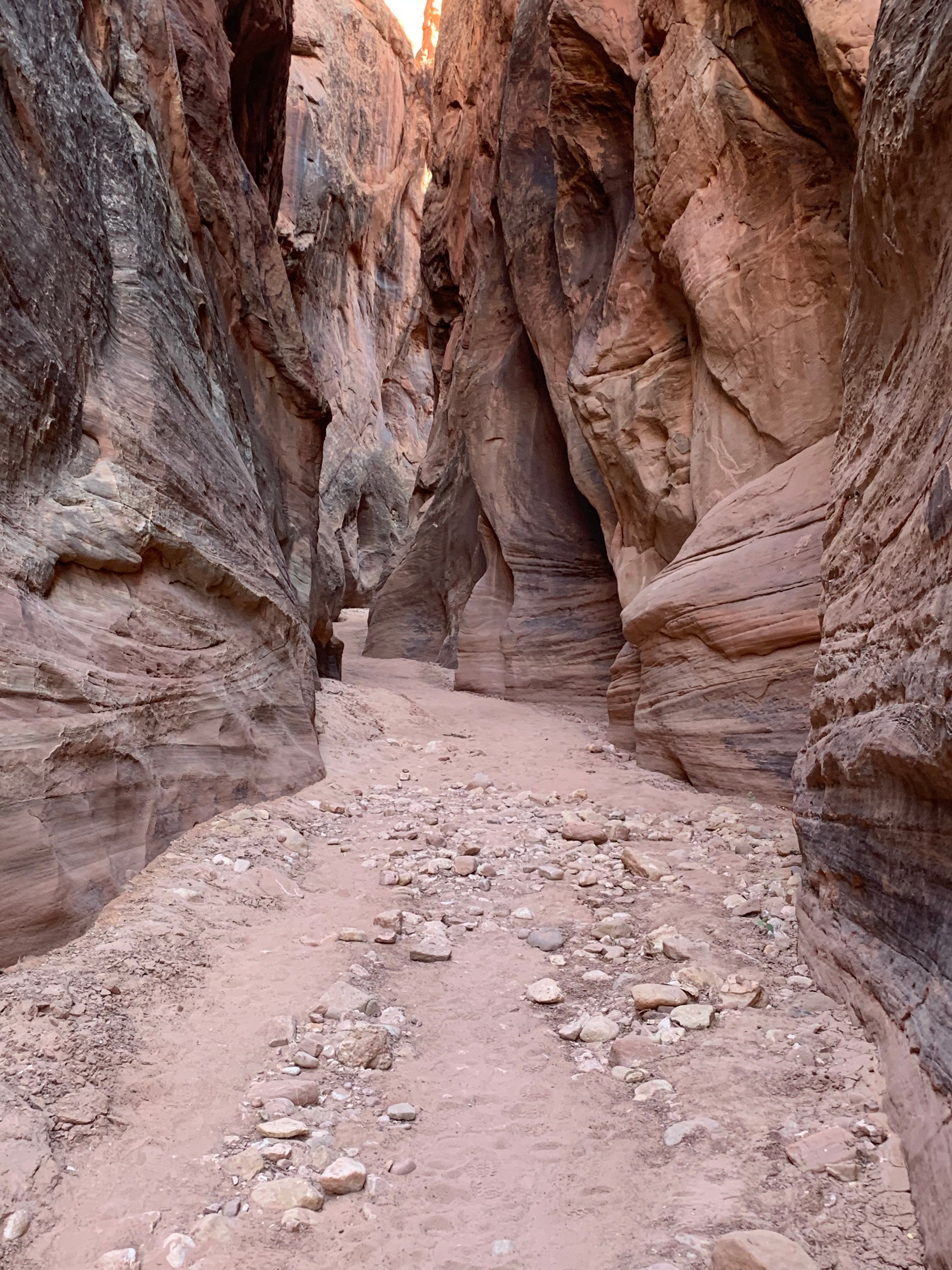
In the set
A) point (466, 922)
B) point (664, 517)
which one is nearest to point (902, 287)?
point (466, 922)

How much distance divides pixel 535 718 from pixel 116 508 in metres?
6.93

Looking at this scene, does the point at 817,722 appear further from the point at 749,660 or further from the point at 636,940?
the point at 749,660

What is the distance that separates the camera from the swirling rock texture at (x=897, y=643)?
7.49 ft

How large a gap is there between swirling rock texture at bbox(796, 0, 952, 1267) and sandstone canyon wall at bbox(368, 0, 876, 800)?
118 inches

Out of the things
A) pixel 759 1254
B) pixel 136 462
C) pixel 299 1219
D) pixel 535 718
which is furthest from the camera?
pixel 535 718

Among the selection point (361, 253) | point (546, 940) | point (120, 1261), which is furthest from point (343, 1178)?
point (361, 253)

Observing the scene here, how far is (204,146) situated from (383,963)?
1128 centimetres

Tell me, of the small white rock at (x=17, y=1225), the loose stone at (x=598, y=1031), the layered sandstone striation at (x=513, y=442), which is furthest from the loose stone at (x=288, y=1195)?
the layered sandstone striation at (x=513, y=442)

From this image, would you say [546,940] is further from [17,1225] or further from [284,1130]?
[17,1225]

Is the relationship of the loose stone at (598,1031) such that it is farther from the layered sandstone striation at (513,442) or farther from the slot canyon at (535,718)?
the layered sandstone striation at (513,442)

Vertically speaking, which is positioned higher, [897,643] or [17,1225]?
[897,643]

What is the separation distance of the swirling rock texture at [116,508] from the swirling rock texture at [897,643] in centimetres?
329

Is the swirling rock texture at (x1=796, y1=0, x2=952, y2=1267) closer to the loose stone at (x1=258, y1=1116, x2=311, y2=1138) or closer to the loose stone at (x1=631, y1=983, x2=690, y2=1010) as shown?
the loose stone at (x1=631, y1=983, x2=690, y2=1010)

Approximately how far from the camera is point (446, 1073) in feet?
9.07
